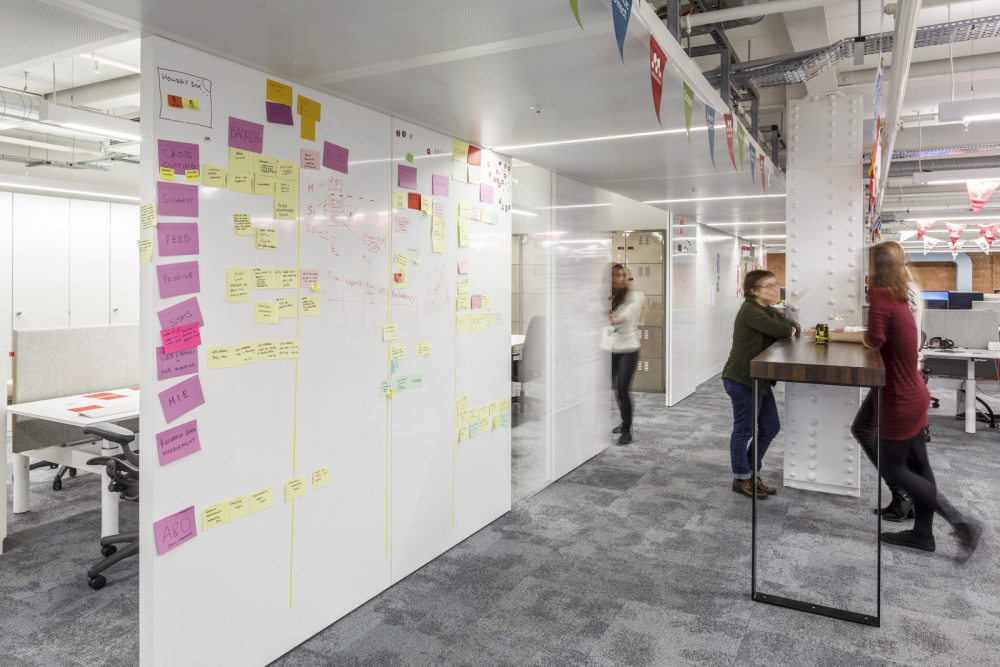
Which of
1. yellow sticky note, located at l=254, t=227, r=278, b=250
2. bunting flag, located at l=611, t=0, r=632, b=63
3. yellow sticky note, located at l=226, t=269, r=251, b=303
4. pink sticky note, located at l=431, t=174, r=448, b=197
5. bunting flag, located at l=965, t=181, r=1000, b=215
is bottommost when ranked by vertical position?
yellow sticky note, located at l=226, t=269, r=251, b=303

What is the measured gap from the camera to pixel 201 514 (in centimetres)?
203

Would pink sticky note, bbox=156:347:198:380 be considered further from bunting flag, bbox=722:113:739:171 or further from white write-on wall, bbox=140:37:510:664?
bunting flag, bbox=722:113:739:171

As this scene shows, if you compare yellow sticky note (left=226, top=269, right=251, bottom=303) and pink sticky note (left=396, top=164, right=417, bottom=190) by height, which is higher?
pink sticky note (left=396, top=164, right=417, bottom=190)

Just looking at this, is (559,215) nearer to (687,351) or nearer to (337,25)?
(337,25)

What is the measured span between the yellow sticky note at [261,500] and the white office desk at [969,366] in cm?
566

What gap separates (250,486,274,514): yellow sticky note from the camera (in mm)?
2203

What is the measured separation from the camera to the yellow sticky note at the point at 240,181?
6.83 feet

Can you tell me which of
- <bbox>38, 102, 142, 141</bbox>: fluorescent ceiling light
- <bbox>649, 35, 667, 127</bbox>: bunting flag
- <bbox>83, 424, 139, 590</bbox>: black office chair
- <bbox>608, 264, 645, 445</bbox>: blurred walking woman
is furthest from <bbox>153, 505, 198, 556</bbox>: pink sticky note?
<bbox>608, 264, 645, 445</bbox>: blurred walking woman

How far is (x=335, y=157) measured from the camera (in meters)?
2.47

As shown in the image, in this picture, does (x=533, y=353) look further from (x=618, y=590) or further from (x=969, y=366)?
(x=969, y=366)

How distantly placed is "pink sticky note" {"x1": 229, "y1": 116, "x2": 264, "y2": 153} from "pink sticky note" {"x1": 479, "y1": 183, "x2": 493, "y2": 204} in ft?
4.65

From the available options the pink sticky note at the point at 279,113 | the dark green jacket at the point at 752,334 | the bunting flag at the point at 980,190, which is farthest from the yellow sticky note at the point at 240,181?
the bunting flag at the point at 980,190

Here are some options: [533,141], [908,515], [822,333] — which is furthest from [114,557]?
[908,515]

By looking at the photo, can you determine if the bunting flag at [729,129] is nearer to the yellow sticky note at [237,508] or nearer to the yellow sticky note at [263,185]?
the yellow sticky note at [263,185]
